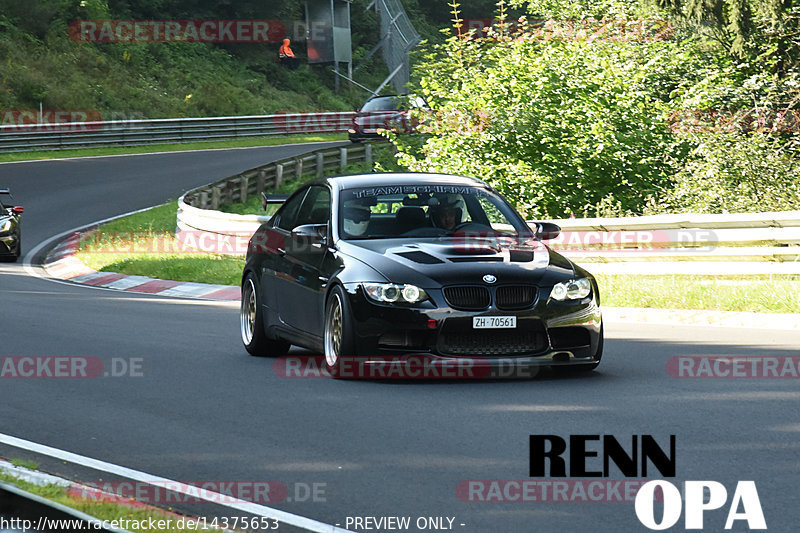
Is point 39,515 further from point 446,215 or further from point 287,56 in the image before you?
point 287,56

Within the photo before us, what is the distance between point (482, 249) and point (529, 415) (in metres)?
2.00

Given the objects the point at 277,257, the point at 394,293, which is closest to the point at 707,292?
the point at 277,257

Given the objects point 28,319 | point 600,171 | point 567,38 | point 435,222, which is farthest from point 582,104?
point 435,222

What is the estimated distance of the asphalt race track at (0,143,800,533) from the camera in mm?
5918

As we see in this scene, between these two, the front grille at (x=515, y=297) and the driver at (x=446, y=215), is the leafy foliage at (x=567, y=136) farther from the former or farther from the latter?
the front grille at (x=515, y=297)

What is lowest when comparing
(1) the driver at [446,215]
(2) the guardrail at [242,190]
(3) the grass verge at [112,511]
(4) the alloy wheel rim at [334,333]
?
(2) the guardrail at [242,190]

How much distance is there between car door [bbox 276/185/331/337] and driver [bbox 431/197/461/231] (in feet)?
2.82

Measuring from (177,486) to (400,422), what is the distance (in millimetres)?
1944

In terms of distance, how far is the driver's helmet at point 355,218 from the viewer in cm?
1027

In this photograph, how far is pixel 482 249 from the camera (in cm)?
971

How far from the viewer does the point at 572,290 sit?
9.42m

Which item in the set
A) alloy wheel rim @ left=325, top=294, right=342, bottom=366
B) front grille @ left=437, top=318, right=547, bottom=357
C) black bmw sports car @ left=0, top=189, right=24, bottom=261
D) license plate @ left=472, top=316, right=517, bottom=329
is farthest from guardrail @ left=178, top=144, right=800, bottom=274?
black bmw sports car @ left=0, top=189, right=24, bottom=261

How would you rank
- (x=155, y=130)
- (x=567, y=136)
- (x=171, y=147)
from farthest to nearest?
(x=155, y=130) < (x=171, y=147) < (x=567, y=136)

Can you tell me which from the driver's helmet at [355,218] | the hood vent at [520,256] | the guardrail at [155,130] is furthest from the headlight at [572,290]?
the guardrail at [155,130]
